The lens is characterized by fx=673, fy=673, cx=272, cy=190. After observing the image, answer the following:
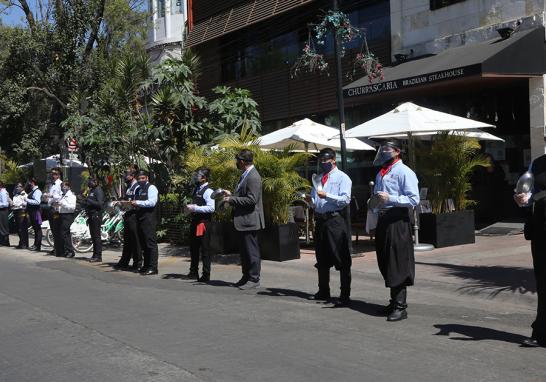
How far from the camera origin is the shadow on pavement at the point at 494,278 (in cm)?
867

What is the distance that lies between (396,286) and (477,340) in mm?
1093

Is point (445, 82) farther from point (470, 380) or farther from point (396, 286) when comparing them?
point (470, 380)

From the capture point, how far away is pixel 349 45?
735 inches

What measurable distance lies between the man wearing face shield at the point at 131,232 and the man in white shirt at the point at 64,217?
2630 millimetres

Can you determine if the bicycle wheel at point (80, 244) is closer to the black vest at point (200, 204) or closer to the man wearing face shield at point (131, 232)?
the man wearing face shield at point (131, 232)

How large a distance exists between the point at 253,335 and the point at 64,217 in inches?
362

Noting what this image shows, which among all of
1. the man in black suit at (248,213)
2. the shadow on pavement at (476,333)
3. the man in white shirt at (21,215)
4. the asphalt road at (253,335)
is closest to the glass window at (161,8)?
the man in white shirt at (21,215)

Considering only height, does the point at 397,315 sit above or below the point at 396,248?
below

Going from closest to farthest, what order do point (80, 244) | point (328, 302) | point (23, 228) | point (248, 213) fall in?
point (328, 302), point (248, 213), point (80, 244), point (23, 228)

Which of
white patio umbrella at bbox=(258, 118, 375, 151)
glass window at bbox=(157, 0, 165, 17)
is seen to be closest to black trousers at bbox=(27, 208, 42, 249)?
white patio umbrella at bbox=(258, 118, 375, 151)

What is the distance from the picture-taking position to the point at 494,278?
9.38 metres

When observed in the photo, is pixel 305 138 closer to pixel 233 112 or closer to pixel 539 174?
pixel 233 112

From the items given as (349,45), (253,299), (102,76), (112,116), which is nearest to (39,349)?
(253,299)

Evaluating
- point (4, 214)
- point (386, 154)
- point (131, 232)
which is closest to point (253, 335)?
point (386, 154)
